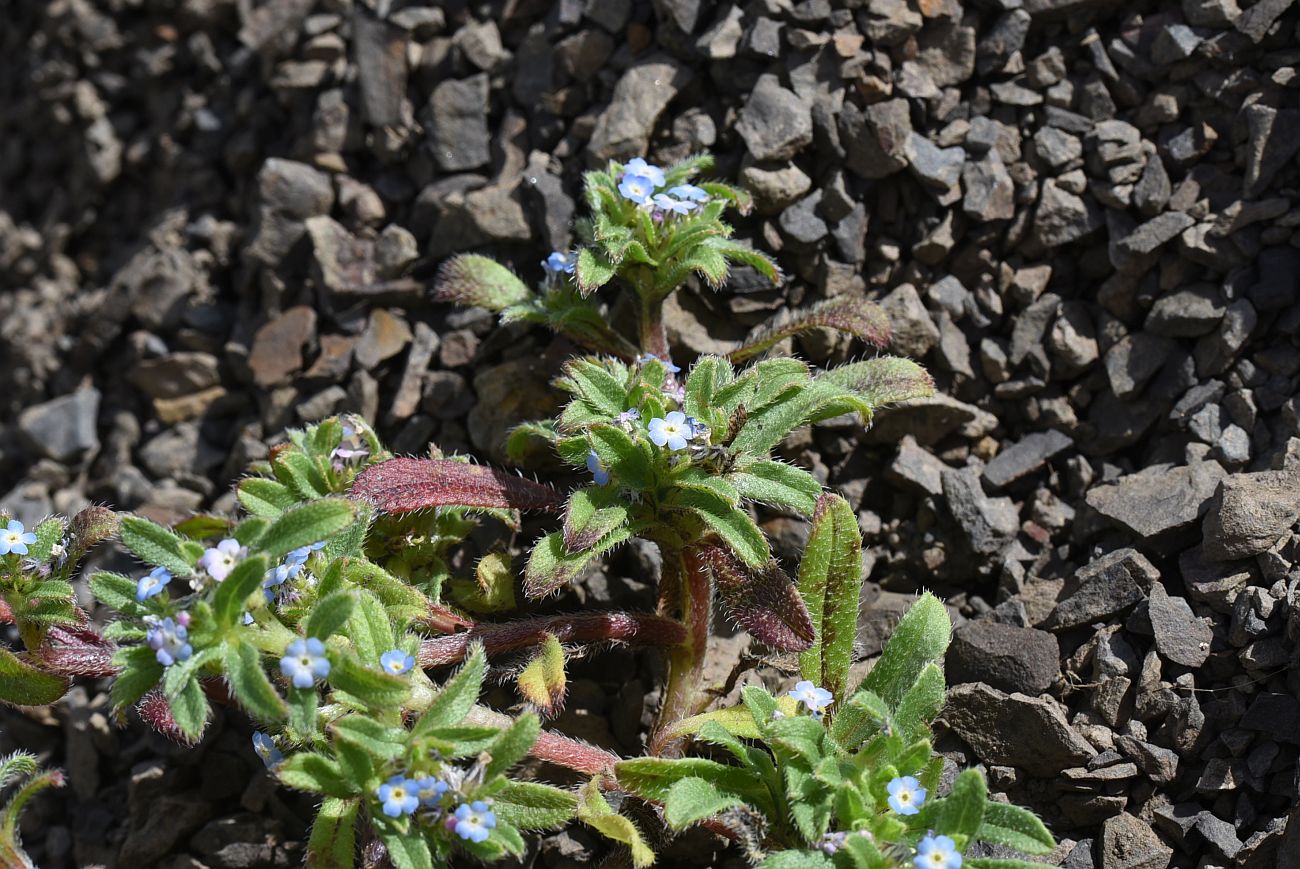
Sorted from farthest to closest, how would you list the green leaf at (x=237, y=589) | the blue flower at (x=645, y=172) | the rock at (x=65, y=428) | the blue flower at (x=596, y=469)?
the rock at (x=65, y=428) → the blue flower at (x=645, y=172) → the blue flower at (x=596, y=469) → the green leaf at (x=237, y=589)

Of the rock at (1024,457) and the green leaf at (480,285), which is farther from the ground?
the green leaf at (480,285)

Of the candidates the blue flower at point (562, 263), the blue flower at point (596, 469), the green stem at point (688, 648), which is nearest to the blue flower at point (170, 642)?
the blue flower at point (596, 469)

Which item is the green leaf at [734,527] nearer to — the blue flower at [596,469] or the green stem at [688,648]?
the blue flower at [596,469]

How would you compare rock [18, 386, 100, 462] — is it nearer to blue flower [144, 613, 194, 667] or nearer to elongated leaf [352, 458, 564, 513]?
elongated leaf [352, 458, 564, 513]

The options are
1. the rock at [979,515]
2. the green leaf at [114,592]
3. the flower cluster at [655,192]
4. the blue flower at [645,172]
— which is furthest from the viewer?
the rock at [979,515]

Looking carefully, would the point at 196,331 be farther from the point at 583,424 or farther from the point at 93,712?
the point at 583,424

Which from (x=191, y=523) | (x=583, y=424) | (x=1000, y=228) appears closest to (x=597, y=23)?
(x=1000, y=228)
